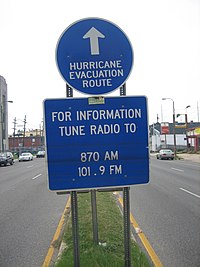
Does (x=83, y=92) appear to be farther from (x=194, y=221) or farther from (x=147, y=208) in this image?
(x=147, y=208)

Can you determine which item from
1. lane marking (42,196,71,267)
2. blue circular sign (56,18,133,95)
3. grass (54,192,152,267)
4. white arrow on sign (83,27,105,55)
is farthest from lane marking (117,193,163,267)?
white arrow on sign (83,27,105,55)

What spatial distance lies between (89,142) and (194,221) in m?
4.97

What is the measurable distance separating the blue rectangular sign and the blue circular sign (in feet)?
0.69

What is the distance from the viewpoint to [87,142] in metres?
3.82

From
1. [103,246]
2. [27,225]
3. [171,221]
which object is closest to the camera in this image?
[103,246]

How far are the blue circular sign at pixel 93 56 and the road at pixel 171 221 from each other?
9.70 ft

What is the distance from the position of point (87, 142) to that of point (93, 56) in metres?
0.96

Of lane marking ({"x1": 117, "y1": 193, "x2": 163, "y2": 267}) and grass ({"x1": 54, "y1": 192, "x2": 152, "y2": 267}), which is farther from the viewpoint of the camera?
lane marking ({"x1": 117, "y1": 193, "x2": 163, "y2": 267})

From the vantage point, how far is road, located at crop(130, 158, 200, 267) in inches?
219

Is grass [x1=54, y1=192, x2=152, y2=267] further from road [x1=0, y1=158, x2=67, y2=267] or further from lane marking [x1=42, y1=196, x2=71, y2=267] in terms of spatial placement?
road [x1=0, y1=158, x2=67, y2=267]

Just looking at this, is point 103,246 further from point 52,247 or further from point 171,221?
point 171,221

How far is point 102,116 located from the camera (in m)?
3.82

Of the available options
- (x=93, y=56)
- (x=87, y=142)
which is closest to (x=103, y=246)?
(x=87, y=142)

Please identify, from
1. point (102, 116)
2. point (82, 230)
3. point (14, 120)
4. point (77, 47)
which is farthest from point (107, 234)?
point (14, 120)
